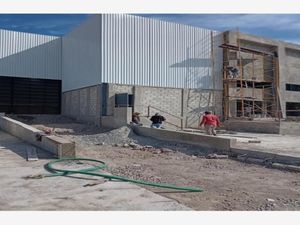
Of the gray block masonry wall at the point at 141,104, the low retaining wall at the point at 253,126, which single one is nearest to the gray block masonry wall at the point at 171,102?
the gray block masonry wall at the point at 141,104

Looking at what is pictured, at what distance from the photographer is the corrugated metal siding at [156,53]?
68.8ft

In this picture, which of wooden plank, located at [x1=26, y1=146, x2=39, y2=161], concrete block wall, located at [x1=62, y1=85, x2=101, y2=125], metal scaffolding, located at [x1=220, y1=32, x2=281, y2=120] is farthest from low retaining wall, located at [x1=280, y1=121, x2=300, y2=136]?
wooden plank, located at [x1=26, y1=146, x2=39, y2=161]

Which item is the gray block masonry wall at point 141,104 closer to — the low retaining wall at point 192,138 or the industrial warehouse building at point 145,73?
the industrial warehouse building at point 145,73

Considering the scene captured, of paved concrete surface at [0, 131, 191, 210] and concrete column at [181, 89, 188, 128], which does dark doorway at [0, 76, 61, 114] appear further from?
paved concrete surface at [0, 131, 191, 210]

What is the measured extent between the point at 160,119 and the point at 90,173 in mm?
10985

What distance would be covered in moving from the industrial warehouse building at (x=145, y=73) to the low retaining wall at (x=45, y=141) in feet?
19.0

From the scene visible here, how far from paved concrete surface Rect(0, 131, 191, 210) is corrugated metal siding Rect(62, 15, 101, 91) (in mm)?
14111

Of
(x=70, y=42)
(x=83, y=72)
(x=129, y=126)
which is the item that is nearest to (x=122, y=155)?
(x=129, y=126)

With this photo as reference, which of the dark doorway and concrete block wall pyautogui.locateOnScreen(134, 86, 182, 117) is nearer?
concrete block wall pyautogui.locateOnScreen(134, 86, 182, 117)

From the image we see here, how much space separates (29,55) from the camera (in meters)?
25.9

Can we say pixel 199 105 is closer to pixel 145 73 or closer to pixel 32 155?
pixel 145 73

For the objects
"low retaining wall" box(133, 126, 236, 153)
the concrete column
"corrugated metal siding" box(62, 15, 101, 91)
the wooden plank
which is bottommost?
the wooden plank

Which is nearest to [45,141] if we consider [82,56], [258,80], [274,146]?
[274,146]

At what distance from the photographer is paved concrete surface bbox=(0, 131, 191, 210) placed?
5340 millimetres
